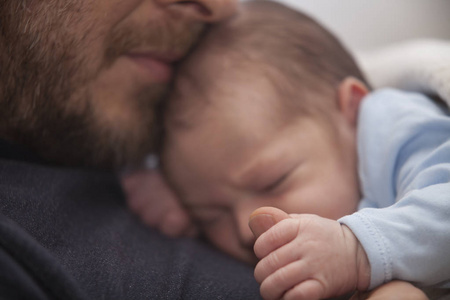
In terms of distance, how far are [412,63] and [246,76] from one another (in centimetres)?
40

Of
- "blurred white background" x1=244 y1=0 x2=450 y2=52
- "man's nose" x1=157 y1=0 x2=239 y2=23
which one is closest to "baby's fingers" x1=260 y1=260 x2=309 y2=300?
"man's nose" x1=157 y1=0 x2=239 y2=23

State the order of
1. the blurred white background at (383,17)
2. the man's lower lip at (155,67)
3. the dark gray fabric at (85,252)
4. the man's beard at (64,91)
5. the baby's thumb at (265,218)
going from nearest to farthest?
the dark gray fabric at (85,252)
the baby's thumb at (265,218)
the man's beard at (64,91)
the man's lower lip at (155,67)
the blurred white background at (383,17)

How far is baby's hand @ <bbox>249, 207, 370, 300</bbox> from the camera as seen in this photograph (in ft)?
1.77

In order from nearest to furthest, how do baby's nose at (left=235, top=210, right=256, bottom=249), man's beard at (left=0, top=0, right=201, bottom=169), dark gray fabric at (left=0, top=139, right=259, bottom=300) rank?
1. dark gray fabric at (left=0, top=139, right=259, bottom=300)
2. man's beard at (left=0, top=0, right=201, bottom=169)
3. baby's nose at (left=235, top=210, right=256, bottom=249)

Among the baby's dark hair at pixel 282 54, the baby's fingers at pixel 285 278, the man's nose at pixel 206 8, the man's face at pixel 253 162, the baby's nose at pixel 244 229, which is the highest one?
the man's nose at pixel 206 8

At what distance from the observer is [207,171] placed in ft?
Answer: 2.93

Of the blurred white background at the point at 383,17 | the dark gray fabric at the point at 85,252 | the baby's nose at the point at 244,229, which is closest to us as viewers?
the dark gray fabric at the point at 85,252

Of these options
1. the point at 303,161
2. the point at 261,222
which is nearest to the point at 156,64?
the point at 303,161

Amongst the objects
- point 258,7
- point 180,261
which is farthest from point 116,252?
point 258,7

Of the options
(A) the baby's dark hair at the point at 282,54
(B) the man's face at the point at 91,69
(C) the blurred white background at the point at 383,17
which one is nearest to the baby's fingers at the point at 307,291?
(A) the baby's dark hair at the point at 282,54

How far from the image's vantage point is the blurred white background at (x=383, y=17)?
1796mm

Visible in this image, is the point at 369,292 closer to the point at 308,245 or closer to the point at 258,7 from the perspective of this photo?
the point at 308,245

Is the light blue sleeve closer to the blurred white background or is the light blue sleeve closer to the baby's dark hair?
the baby's dark hair

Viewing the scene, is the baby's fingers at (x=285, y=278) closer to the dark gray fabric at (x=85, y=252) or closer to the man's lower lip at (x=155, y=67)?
the dark gray fabric at (x=85, y=252)
